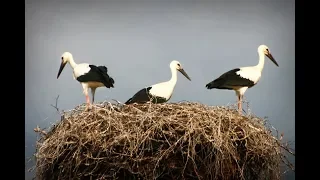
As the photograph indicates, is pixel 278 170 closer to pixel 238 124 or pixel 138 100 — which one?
pixel 238 124

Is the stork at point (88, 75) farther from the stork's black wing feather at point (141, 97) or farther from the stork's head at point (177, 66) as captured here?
the stork's head at point (177, 66)

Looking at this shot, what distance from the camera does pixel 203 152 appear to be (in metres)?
1.69

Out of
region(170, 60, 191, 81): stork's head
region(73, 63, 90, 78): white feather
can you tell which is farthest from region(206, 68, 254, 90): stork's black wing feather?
region(73, 63, 90, 78): white feather

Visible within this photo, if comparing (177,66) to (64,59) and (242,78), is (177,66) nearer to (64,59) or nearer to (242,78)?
(242,78)

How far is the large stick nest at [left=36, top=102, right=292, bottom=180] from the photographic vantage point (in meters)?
1.66

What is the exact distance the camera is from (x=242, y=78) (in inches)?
88.0

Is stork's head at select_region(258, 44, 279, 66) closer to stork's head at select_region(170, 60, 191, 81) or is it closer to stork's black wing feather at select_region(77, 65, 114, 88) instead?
stork's head at select_region(170, 60, 191, 81)

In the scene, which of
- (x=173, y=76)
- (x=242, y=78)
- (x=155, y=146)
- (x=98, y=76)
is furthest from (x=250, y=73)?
(x=155, y=146)

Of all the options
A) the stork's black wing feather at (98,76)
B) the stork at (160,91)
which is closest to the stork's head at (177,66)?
the stork at (160,91)

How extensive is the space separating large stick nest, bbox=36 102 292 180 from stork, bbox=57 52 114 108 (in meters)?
0.32

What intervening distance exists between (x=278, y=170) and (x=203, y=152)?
330 millimetres

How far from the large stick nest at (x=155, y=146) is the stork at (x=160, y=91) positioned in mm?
288

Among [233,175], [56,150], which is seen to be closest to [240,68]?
[233,175]

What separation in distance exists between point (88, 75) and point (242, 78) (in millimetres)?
597
